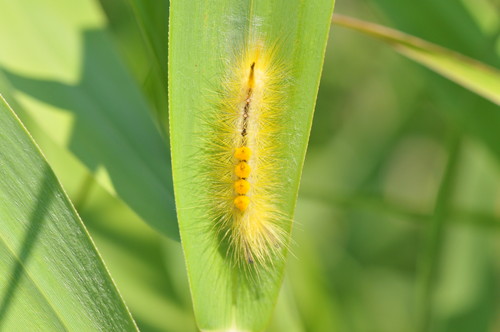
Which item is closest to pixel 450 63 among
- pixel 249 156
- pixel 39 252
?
pixel 249 156

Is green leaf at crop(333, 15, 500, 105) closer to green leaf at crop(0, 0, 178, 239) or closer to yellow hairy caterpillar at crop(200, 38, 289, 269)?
yellow hairy caterpillar at crop(200, 38, 289, 269)

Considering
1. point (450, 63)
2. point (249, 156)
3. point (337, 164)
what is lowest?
point (249, 156)

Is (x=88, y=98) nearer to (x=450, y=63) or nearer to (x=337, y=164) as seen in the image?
(x=450, y=63)

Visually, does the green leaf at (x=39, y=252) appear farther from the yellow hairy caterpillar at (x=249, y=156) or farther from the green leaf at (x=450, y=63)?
the green leaf at (x=450, y=63)

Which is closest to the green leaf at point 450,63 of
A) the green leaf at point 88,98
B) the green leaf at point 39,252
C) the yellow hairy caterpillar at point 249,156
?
the yellow hairy caterpillar at point 249,156

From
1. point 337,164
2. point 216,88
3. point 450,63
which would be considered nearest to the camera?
point 216,88

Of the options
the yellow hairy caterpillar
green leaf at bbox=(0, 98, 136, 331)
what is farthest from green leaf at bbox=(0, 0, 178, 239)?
green leaf at bbox=(0, 98, 136, 331)
